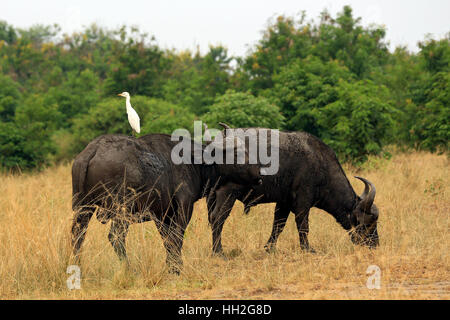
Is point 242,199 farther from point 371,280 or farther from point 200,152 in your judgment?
point 371,280

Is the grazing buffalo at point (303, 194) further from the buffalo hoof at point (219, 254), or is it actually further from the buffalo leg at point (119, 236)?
the buffalo leg at point (119, 236)

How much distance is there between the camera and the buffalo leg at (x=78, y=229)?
18.8 feet

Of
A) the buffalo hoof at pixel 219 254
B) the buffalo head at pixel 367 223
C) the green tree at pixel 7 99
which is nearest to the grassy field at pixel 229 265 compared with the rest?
the buffalo hoof at pixel 219 254

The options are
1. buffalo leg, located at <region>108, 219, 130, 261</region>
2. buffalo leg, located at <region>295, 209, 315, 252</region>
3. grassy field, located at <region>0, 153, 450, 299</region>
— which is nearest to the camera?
grassy field, located at <region>0, 153, 450, 299</region>

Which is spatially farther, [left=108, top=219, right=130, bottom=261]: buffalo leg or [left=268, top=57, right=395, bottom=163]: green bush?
[left=268, top=57, right=395, bottom=163]: green bush

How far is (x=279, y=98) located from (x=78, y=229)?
504 inches

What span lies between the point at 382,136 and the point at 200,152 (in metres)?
9.36

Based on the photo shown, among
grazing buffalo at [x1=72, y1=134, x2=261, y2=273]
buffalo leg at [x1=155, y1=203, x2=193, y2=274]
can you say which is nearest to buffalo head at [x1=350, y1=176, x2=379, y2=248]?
grazing buffalo at [x1=72, y1=134, x2=261, y2=273]

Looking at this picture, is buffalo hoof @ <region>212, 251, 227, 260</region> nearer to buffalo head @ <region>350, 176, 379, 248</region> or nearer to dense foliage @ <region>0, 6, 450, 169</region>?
buffalo head @ <region>350, 176, 379, 248</region>

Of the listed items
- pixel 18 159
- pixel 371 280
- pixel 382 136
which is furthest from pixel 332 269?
pixel 18 159

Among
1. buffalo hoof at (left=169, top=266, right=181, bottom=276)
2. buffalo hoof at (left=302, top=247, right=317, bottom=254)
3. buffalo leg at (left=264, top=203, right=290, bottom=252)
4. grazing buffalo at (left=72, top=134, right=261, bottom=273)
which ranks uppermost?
grazing buffalo at (left=72, top=134, right=261, bottom=273)

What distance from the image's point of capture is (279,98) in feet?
58.4

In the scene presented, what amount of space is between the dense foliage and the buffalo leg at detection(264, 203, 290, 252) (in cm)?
594

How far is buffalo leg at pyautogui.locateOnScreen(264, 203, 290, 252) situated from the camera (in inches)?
297
